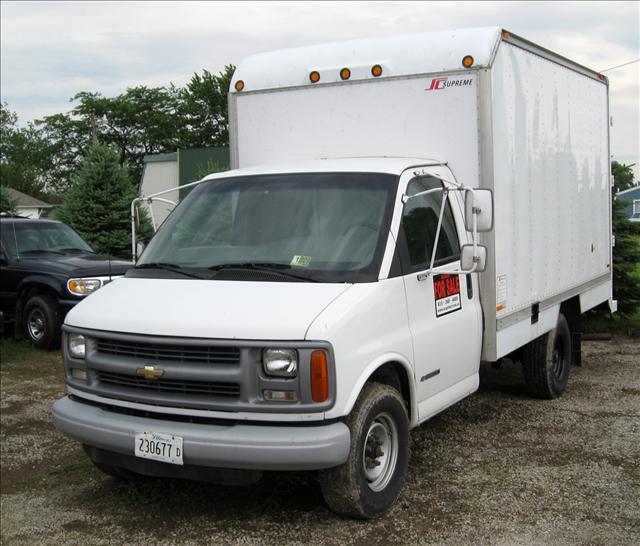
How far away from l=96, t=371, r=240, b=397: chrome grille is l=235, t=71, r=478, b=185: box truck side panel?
103 inches

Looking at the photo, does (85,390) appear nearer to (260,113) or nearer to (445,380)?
(445,380)

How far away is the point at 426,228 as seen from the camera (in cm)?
553

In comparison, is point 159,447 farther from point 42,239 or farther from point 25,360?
point 42,239

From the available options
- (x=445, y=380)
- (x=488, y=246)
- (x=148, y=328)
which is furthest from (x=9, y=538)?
(x=488, y=246)

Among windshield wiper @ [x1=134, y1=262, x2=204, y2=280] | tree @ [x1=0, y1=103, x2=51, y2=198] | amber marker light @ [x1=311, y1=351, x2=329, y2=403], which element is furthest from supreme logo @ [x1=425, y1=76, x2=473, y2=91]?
tree @ [x1=0, y1=103, x2=51, y2=198]

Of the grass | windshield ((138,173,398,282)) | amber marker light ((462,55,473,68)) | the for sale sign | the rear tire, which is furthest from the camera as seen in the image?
the grass

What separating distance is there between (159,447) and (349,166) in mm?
2285

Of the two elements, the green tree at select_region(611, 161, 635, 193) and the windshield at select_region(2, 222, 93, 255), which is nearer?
the windshield at select_region(2, 222, 93, 255)

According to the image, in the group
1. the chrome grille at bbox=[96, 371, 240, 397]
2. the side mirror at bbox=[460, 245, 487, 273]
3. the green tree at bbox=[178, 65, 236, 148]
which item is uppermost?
the green tree at bbox=[178, 65, 236, 148]

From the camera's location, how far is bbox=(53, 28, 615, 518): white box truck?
4438 mm

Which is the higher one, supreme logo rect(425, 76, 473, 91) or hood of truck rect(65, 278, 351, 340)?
supreme logo rect(425, 76, 473, 91)

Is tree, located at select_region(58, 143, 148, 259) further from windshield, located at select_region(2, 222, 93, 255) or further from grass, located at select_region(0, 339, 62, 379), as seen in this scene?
grass, located at select_region(0, 339, 62, 379)

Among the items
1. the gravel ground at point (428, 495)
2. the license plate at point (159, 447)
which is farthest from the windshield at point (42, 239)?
the license plate at point (159, 447)

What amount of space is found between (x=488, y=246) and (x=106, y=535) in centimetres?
327
